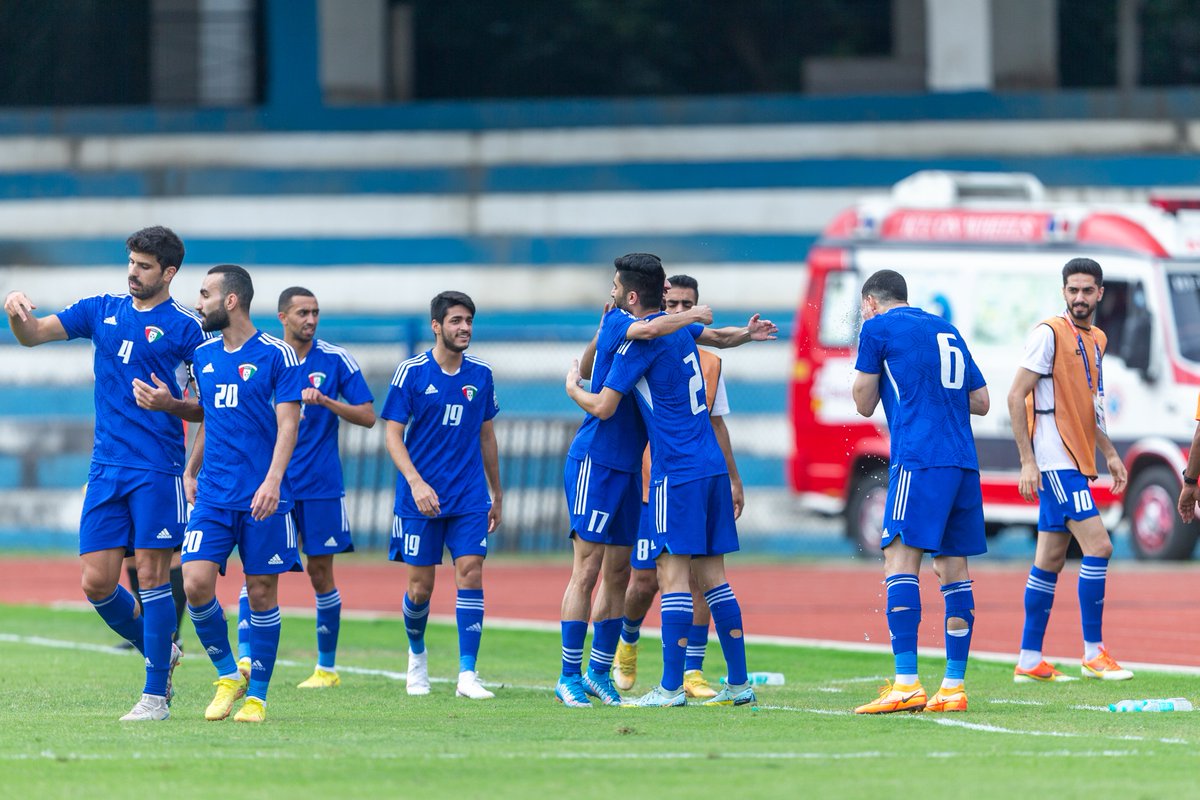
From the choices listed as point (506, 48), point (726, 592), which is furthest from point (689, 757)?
point (506, 48)

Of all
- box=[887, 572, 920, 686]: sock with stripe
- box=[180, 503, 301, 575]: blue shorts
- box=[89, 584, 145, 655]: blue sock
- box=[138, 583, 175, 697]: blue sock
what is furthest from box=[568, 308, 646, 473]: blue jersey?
box=[89, 584, 145, 655]: blue sock

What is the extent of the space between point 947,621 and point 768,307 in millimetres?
17534

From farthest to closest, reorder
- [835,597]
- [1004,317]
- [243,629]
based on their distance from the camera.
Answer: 1. [1004,317]
2. [835,597]
3. [243,629]

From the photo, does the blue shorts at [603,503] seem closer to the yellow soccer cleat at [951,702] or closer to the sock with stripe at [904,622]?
the sock with stripe at [904,622]

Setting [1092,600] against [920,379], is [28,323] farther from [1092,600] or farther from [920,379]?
[1092,600]

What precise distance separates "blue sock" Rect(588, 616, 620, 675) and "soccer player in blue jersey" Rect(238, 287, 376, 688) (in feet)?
5.58

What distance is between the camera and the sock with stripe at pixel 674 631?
30.8ft

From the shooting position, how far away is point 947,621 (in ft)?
30.4

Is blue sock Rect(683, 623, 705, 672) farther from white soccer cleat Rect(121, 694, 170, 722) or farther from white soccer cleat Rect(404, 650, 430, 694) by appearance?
white soccer cleat Rect(121, 694, 170, 722)

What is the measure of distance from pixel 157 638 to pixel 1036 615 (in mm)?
4590

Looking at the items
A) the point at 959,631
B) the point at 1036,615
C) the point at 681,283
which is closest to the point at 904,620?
the point at 959,631

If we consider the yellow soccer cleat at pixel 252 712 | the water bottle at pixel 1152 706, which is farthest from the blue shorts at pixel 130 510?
the water bottle at pixel 1152 706

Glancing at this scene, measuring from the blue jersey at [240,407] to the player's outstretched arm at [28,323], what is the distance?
28.4 inches

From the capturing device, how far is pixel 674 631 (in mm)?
9383
